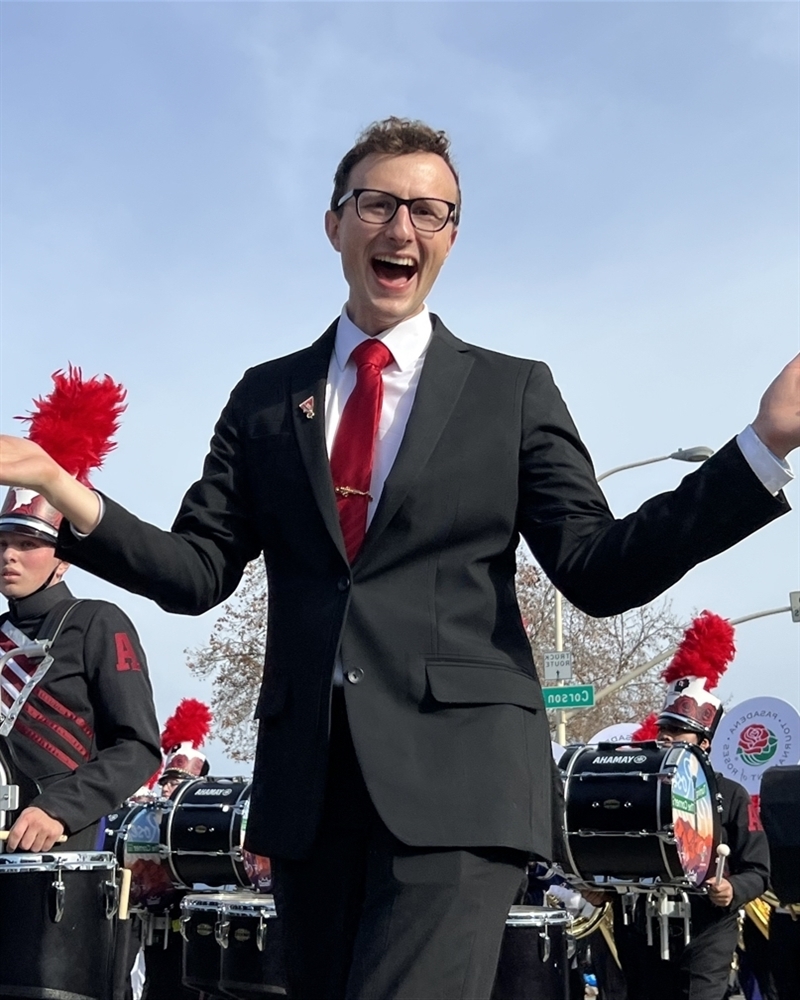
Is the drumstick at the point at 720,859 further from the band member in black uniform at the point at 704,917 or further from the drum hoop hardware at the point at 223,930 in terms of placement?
the drum hoop hardware at the point at 223,930

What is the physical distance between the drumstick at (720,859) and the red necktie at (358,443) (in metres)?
6.96

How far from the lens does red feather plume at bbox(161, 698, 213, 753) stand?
15.2 metres

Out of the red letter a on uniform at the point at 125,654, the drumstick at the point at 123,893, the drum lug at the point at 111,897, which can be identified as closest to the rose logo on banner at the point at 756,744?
the drumstick at the point at 123,893

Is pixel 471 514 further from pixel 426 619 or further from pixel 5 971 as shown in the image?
pixel 5 971

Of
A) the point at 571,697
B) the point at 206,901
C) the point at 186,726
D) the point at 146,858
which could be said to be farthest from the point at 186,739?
the point at 571,697

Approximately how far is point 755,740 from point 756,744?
0.04 m

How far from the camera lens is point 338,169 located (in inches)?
127

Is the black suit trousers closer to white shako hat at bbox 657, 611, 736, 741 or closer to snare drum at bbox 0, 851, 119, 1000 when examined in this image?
snare drum at bbox 0, 851, 119, 1000

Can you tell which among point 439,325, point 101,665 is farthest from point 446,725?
point 101,665

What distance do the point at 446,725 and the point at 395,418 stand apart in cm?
64

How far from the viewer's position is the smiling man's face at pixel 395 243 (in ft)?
9.97

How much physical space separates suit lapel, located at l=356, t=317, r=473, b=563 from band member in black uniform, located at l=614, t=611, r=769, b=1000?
6975 millimetres

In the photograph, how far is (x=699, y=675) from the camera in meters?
11.4

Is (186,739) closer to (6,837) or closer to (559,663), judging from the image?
(559,663)
